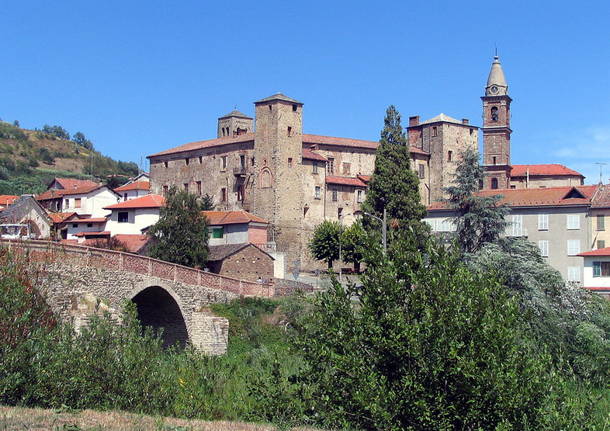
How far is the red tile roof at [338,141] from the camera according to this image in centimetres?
8088

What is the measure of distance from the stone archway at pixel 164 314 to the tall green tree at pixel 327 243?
969 inches

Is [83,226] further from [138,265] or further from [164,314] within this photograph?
[138,265]

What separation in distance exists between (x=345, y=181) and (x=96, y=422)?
59859 millimetres

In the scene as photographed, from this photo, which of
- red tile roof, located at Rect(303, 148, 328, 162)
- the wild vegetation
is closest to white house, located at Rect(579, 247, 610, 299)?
red tile roof, located at Rect(303, 148, 328, 162)

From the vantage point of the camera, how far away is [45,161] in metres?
145

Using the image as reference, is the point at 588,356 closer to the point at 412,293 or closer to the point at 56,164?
the point at 412,293

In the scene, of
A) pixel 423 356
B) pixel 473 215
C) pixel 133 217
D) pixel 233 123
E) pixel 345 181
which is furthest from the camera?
pixel 233 123

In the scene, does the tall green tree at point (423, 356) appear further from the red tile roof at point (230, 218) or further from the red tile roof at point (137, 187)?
the red tile roof at point (137, 187)

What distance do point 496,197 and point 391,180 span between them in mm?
14160

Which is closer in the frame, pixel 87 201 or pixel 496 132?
pixel 87 201

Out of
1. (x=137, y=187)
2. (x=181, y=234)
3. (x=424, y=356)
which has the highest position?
(x=137, y=187)

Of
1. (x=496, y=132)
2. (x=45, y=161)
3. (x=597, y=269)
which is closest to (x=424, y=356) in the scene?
(x=597, y=269)

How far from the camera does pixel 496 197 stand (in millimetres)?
50031

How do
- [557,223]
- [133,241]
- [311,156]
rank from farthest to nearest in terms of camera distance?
[311,156] → [133,241] → [557,223]
